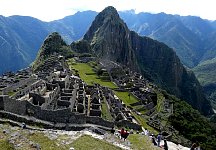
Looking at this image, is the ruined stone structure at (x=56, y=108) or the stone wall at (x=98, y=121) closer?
the ruined stone structure at (x=56, y=108)

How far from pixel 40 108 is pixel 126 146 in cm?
1454

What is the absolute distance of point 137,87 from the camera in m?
112

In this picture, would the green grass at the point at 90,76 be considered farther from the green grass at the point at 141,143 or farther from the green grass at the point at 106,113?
the green grass at the point at 141,143

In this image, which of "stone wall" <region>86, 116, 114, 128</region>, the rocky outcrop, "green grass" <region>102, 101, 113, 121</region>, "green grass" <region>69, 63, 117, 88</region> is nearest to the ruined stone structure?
"stone wall" <region>86, 116, 114, 128</region>

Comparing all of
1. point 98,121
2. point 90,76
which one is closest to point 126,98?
point 90,76

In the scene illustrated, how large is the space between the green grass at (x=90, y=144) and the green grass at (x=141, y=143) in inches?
157

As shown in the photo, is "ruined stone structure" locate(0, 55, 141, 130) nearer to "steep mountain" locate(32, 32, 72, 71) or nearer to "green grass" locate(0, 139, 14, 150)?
"green grass" locate(0, 139, 14, 150)

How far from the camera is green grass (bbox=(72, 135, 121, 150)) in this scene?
30.7 metres

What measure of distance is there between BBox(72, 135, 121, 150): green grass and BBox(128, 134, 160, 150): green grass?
13.1ft

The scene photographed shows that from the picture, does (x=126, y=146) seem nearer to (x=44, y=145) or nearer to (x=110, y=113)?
(x=44, y=145)

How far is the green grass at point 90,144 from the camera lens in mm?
30719

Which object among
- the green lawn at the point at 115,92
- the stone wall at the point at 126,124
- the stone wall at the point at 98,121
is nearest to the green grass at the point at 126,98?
the green lawn at the point at 115,92

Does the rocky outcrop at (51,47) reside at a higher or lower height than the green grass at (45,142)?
lower

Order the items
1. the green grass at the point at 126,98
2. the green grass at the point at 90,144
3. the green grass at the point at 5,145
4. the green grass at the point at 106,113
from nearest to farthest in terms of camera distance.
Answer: the green grass at the point at 5,145, the green grass at the point at 90,144, the green grass at the point at 106,113, the green grass at the point at 126,98
